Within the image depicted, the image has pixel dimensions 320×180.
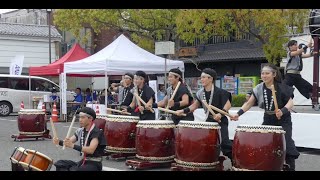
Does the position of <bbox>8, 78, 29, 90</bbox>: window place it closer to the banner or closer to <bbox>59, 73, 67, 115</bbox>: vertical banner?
the banner

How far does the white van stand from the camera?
2031cm

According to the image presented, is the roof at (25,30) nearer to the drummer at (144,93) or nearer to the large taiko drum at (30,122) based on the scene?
the large taiko drum at (30,122)

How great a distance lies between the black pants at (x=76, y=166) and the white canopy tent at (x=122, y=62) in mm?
8174

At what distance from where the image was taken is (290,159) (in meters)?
6.82

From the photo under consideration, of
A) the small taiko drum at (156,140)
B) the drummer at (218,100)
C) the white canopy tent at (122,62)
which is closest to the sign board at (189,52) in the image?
the white canopy tent at (122,62)

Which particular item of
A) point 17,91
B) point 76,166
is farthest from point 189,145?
point 17,91

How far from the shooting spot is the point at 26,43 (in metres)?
28.8

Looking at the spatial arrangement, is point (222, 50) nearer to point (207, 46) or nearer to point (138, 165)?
point (207, 46)

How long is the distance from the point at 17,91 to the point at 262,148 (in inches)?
632

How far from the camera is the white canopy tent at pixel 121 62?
46.8 feet

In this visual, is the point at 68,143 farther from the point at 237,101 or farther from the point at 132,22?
the point at 132,22

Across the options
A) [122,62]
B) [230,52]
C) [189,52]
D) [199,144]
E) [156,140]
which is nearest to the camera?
[199,144]
